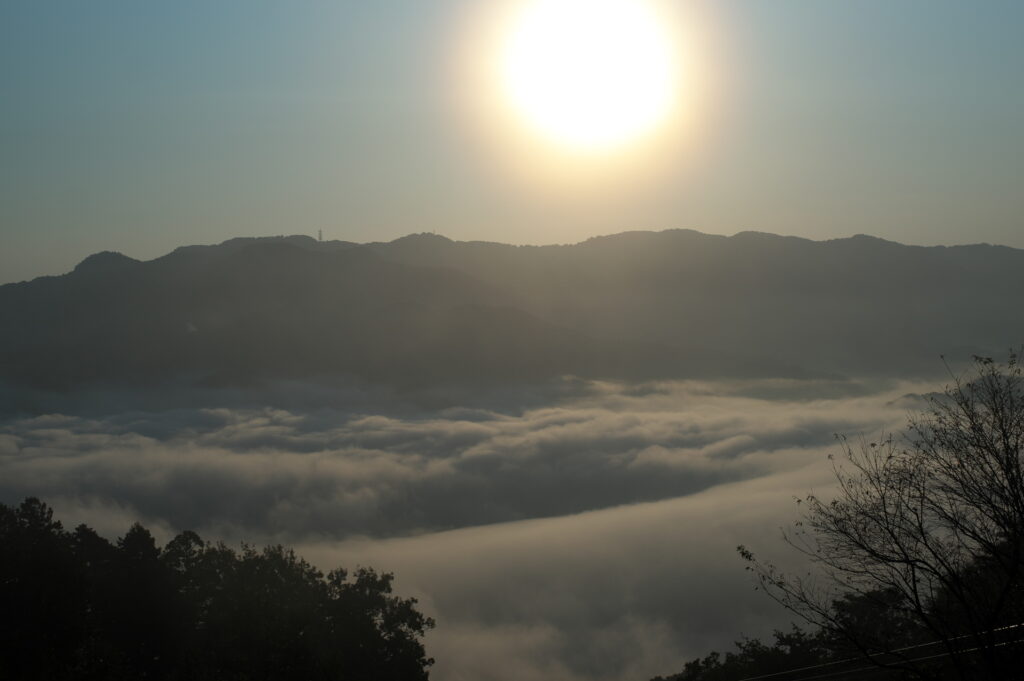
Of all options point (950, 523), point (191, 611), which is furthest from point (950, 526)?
point (191, 611)

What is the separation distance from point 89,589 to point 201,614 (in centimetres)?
646

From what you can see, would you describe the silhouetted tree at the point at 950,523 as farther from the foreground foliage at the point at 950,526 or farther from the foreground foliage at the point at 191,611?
the foreground foliage at the point at 191,611

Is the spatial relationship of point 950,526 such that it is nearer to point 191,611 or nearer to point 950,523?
point 950,523

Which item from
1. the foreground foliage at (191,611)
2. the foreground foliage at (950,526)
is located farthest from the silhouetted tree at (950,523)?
the foreground foliage at (191,611)

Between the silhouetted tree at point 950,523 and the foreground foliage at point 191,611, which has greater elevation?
the foreground foliage at point 191,611

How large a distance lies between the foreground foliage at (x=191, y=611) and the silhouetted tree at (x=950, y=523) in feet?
66.8

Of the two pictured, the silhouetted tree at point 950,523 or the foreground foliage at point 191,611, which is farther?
the foreground foliage at point 191,611

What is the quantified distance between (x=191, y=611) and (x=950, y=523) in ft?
118

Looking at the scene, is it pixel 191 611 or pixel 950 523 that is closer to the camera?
pixel 950 523

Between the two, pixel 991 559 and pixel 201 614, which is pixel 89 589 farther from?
pixel 991 559

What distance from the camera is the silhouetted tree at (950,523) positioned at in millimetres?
11242

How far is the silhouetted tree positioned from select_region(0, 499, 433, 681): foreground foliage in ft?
66.8

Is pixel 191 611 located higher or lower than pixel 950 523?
higher

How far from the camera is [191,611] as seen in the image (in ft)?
128
